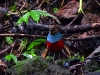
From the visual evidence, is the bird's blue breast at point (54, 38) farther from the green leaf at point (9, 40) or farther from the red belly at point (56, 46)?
the green leaf at point (9, 40)

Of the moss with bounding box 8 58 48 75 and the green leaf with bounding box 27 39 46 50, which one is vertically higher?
the moss with bounding box 8 58 48 75

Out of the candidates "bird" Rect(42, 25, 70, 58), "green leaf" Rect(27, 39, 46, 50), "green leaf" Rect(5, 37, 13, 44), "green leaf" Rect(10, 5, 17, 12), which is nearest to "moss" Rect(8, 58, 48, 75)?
"bird" Rect(42, 25, 70, 58)

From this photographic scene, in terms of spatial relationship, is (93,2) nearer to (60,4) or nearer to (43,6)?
(60,4)

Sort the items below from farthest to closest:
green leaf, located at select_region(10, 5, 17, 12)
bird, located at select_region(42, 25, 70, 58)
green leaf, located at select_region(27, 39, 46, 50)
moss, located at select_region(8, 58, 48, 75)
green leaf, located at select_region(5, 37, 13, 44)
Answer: green leaf, located at select_region(10, 5, 17, 12), green leaf, located at select_region(5, 37, 13, 44), green leaf, located at select_region(27, 39, 46, 50), bird, located at select_region(42, 25, 70, 58), moss, located at select_region(8, 58, 48, 75)

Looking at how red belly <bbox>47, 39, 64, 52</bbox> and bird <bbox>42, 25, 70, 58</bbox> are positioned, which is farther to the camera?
red belly <bbox>47, 39, 64, 52</bbox>

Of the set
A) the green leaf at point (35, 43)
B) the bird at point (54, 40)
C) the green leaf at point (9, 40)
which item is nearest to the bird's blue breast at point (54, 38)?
the bird at point (54, 40)

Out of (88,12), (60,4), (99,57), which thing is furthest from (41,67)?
(60,4)

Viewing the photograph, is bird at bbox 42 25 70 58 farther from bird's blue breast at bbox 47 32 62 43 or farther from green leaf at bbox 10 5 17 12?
green leaf at bbox 10 5 17 12

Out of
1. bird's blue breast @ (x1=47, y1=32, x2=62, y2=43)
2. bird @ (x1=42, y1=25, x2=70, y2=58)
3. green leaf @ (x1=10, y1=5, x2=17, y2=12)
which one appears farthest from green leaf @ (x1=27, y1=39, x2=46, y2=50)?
green leaf @ (x1=10, y1=5, x2=17, y2=12)

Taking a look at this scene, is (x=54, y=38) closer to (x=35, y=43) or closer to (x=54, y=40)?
(x=54, y=40)

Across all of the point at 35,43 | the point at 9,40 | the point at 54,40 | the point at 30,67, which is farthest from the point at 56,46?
the point at 30,67

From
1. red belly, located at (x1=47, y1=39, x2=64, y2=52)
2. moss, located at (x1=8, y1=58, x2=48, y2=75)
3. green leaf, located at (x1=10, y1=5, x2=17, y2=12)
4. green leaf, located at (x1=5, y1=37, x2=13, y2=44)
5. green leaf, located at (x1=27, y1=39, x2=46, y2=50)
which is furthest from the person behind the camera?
green leaf, located at (x1=10, y1=5, x2=17, y2=12)

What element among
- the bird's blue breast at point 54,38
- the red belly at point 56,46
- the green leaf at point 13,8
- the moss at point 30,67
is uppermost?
the green leaf at point 13,8

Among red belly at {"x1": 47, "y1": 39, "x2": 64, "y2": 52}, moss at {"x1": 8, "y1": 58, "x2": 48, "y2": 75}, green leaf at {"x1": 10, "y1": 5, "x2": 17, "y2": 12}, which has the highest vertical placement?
green leaf at {"x1": 10, "y1": 5, "x2": 17, "y2": 12}
